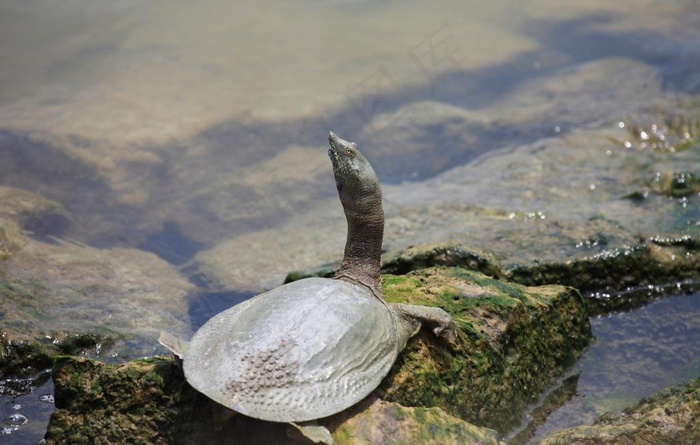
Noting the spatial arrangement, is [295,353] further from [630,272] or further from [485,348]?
[630,272]

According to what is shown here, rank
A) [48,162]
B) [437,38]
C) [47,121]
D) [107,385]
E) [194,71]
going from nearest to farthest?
[107,385], [48,162], [47,121], [194,71], [437,38]

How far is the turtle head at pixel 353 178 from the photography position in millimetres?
3453

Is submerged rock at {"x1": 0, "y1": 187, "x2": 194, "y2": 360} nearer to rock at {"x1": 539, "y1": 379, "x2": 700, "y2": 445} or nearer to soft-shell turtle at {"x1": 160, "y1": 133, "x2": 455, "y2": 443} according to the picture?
soft-shell turtle at {"x1": 160, "y1": 133, "x2": 455, "y2": 443}

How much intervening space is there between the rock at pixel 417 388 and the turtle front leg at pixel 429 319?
6 cm

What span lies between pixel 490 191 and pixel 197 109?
10.9ft

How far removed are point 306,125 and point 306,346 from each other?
18.5 ft

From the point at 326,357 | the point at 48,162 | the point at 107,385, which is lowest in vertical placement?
the point at 48,162

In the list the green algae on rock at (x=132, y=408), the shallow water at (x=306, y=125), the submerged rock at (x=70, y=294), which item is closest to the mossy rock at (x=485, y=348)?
the green algae on rock at (x=132, y=408)

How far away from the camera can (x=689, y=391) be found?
333 cm

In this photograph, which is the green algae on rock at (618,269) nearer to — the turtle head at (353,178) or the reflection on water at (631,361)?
the reflection on water at (631,361)

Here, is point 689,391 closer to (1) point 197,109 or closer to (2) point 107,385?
(2) point 107,385

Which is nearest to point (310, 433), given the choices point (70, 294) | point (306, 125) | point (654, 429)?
point (654, 429)

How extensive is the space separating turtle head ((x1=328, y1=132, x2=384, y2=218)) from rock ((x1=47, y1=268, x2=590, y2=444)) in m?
0.49

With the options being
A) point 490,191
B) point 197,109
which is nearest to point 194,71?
point 197,109
